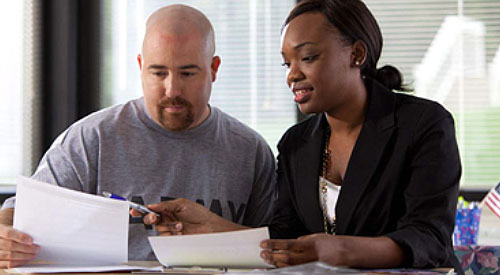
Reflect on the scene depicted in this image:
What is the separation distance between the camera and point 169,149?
6.10 ft

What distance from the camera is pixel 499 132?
2.78 metres

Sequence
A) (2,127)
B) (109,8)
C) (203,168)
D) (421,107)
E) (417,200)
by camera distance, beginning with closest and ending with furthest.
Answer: (417,200) → (421,107) → (203,168) → (2,127) → (109,8)

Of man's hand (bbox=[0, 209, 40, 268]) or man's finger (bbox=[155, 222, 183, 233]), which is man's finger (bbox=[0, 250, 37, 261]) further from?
man's finger (bbox=[155, 222, 183, 233])

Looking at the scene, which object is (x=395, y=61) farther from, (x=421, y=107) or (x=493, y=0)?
(x=421, y=107)

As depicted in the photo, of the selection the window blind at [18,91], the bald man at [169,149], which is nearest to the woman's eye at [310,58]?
the bald man at [169,149]

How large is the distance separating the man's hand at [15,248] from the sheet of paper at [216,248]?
0.26 m

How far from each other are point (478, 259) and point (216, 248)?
108cm

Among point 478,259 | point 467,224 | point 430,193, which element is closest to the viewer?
point 430,193

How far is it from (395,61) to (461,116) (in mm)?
371

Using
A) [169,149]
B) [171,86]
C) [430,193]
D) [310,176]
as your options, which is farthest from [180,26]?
[430,193]

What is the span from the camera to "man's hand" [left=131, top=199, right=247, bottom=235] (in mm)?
1464

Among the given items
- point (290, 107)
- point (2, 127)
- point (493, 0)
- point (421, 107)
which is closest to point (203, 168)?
point (421, 107)

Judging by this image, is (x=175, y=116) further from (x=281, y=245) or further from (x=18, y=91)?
(x=18, y=91)

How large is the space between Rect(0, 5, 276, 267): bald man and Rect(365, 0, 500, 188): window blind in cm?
120
